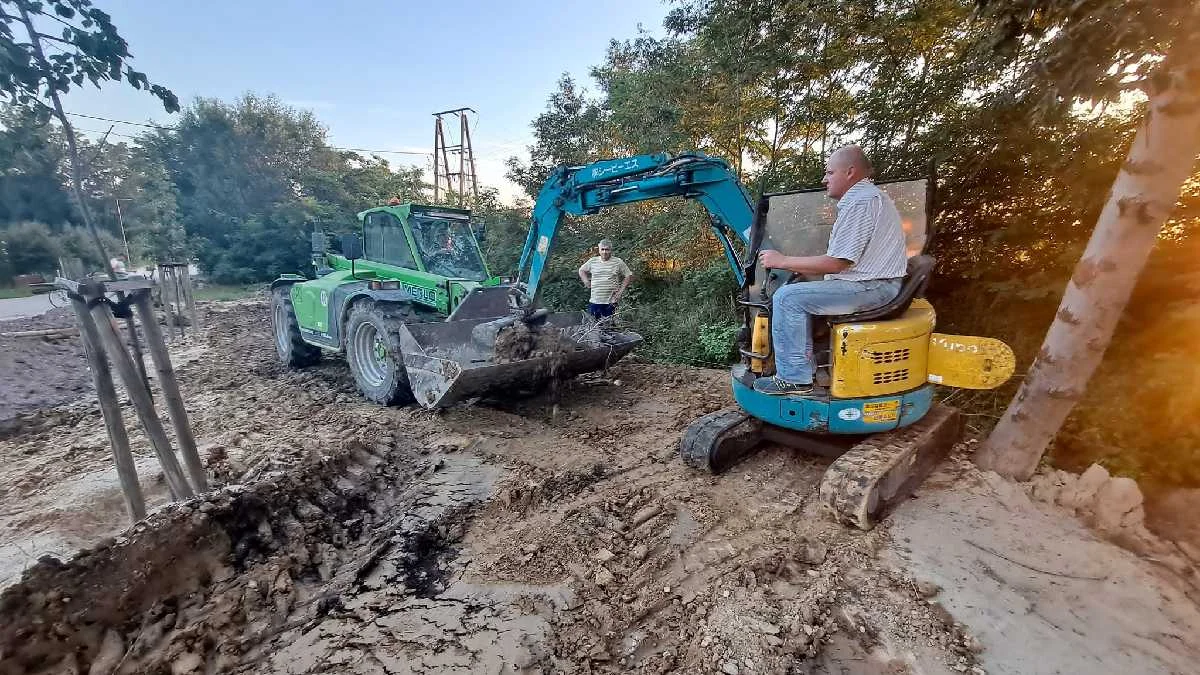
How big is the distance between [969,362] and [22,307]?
769 inches

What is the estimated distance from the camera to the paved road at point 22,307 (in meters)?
11.4

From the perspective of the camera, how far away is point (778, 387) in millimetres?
3000

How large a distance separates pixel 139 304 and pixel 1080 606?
172 inches

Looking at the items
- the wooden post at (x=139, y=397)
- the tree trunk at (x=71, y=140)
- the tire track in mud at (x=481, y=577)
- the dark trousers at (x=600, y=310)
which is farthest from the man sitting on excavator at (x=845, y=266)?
the dark trousers at (x=600, y=310)

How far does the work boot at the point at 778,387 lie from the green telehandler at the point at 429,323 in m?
2.13

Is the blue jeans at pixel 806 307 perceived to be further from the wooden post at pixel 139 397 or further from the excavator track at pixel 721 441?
the wooden post at pixel 139 397

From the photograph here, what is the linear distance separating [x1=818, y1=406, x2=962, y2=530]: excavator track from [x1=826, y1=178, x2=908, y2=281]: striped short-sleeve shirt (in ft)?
3.07

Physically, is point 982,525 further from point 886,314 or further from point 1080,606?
point 886,314

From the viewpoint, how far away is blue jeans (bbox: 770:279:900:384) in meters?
2.76

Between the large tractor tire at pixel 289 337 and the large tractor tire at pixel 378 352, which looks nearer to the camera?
the large tractor tire at pixel 378 352

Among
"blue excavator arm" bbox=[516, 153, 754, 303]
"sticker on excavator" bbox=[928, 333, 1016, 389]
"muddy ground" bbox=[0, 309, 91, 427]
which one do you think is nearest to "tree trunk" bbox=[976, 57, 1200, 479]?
"sticker on excavator" bbox=[928, 333, 1016, 389]

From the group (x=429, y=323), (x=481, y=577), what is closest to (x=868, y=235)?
(x=481, y=577)

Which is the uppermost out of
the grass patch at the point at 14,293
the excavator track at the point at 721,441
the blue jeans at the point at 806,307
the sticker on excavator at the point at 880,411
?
the grass patch at the point at 14,293

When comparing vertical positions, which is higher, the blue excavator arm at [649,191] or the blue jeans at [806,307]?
the blue excavator arm at [649,191]
